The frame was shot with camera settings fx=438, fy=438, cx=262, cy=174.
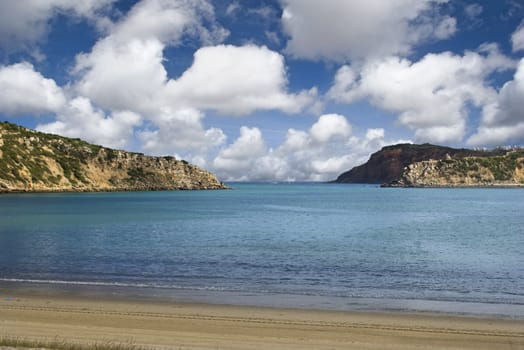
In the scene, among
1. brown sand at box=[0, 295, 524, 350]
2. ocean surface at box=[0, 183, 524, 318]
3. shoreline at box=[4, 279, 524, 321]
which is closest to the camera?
brown sand at box=[0, 295, 524, 350]

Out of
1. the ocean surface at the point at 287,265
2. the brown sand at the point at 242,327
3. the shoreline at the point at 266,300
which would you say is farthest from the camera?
the ocean surface at the point at 287,265

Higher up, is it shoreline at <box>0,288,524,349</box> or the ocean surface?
shoreline at <box>0,288,524,349</box>

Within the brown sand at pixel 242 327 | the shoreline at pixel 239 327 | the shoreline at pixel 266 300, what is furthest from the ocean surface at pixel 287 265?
the brown sand at pixel 242 327

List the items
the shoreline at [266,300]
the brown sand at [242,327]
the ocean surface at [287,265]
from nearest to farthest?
the brown sand at [242,327]
the shoreline at [266,300]
the ocean surface at [287,265]

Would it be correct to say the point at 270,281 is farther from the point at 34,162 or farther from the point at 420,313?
the point at 34,162

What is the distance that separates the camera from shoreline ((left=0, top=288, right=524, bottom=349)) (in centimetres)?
1423

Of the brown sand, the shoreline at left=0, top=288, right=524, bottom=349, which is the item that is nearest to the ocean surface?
the shoreline at left=0, top=288, right=524, bottom=349

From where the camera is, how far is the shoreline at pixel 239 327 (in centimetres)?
1423

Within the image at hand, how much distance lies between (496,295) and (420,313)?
6190 millimetres

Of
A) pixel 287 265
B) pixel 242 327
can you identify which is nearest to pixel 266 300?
pixel 242 327

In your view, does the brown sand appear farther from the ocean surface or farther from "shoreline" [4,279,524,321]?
the ocean surface

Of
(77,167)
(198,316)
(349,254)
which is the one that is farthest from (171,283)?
(77,167)

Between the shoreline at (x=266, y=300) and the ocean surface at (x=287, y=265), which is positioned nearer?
the shoreline at (x=266, y=300)

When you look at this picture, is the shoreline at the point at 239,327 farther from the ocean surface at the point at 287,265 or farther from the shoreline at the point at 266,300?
the ocean surface at the point at 287,265
